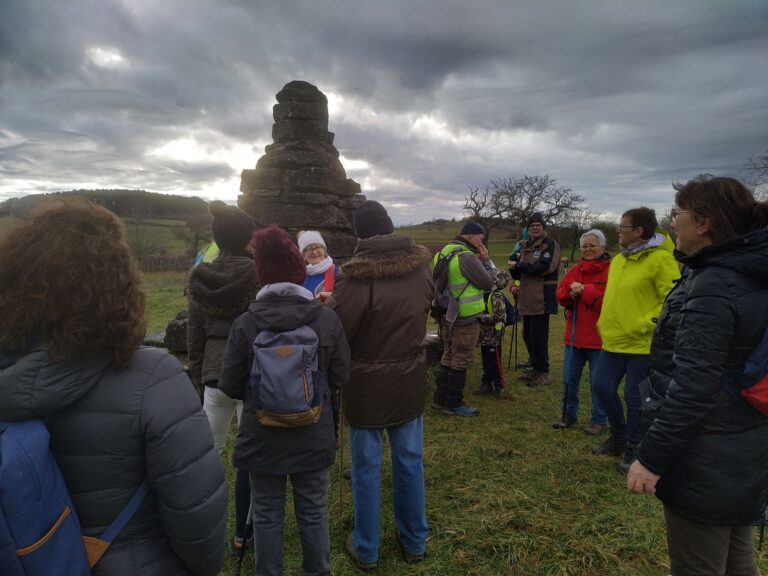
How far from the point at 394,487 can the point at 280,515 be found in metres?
0.83

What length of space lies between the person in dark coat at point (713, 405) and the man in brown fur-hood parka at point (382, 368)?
1385mm

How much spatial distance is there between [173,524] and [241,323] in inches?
42.2

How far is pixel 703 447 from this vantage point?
74.2 inches

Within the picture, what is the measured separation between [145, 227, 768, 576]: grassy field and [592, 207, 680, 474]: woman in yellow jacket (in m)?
0.64

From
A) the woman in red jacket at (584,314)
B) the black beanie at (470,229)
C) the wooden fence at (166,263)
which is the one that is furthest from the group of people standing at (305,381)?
the wooden fence at (166,263)

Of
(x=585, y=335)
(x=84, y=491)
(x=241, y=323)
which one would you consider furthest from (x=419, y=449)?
(x=585, y=335)

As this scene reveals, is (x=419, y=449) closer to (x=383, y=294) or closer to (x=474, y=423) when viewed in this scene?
(x=383, y=294)

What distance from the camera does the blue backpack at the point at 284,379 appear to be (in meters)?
2.18

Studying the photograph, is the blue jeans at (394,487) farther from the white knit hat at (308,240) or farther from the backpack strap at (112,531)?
the white knit hat at (308,240)

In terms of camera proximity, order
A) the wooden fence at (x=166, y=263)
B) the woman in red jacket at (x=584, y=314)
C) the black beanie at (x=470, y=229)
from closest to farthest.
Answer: the woman in red jacket at (x=584, y=314), the black beanie at (x=470, y=229), the wooden fence at (x=166, y=263)

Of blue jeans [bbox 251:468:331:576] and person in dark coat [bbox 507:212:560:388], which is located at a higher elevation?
person in dark coat [bbox 507:212:560:388]

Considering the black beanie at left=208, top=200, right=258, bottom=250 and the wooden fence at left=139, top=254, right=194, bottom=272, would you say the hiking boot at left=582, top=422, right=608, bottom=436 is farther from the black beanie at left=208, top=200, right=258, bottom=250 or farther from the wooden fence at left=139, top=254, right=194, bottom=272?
the wooden fence at left=139, top=254, right=194, bottom=272

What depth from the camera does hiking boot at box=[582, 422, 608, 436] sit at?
4922 mm

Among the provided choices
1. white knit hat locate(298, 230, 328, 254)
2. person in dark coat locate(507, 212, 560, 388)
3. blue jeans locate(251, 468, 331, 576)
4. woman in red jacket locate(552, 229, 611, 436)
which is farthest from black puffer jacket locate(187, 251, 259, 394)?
person in dark coat locate(507, 212, 560, 388)
